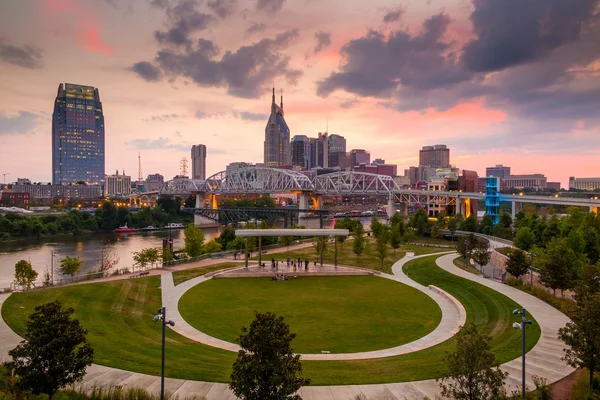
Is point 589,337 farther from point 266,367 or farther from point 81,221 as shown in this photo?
point 81,221

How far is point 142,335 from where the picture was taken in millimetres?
21250

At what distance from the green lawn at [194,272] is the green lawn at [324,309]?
264 cm

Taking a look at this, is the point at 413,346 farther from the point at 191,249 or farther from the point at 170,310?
the point at 191,249

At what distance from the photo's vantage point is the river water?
183 ft

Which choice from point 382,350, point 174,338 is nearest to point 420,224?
point 382,350

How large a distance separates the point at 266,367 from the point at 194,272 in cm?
2808

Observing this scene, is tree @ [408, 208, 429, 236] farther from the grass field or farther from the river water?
the river water

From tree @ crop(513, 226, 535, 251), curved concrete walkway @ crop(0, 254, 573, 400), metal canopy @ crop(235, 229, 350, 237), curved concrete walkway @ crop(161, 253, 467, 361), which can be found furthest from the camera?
tree @ crop(513, 226, 535, 251)

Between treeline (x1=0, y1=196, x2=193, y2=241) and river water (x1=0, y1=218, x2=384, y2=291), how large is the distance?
3.29 m

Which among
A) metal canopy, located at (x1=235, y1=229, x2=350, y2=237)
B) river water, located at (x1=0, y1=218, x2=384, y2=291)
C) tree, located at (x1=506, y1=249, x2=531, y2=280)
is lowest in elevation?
river water, located at (x1=0, y1=218, x2=384, y2=291)

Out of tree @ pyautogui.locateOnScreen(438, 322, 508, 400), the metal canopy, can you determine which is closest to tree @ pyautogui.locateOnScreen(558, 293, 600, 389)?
tree @ pyautogui.locateOnScreen(438, 322, 508, 400)

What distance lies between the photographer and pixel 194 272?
38.0m

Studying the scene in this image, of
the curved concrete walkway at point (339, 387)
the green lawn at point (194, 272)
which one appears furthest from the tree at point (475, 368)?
the green lawn at point (194, 272)

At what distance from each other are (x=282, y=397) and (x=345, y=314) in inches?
593
